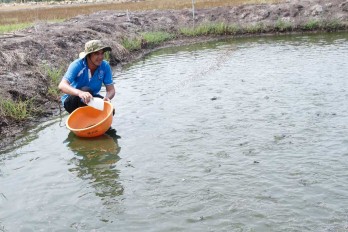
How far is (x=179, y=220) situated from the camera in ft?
15.6

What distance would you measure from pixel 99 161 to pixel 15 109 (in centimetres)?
275

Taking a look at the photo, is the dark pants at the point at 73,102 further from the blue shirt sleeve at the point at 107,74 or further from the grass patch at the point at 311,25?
the grass patch at the point at 311,25

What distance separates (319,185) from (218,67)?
27.6ft

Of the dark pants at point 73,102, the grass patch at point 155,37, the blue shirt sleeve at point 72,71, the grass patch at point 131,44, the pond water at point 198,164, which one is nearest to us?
the pond water at point 198,164

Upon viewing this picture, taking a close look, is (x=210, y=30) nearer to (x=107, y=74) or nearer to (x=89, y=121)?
(x=107, y=74)

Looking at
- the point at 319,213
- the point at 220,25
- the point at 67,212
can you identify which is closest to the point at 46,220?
the point at 67,212

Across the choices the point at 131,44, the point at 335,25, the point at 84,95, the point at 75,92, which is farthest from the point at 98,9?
the point at 84,95

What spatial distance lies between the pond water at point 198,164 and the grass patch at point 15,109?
0.49 meters

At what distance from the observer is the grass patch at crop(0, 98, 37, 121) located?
8.41m

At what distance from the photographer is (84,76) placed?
25.1ft

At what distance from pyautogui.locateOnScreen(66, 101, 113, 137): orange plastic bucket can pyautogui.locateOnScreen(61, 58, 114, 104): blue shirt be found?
1.22 feet

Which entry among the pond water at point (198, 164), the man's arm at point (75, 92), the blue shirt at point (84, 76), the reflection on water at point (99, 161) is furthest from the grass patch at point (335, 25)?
the man's arm at point (75, 92)

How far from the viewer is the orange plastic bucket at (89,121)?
7.29 meters

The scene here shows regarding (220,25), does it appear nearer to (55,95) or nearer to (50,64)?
(50,64)
